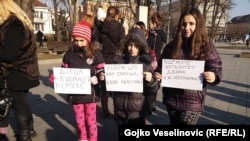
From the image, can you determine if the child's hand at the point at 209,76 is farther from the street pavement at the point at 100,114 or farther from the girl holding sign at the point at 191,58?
the street pavement at the point at 100,114

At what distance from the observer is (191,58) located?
113 inches

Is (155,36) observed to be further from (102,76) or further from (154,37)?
(102,76)

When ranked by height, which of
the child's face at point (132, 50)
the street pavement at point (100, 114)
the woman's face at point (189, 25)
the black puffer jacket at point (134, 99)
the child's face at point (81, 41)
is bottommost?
the street pavement at point (100, 114)

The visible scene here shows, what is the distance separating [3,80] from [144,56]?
5.64 ft

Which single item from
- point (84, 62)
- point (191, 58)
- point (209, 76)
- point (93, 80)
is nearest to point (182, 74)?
point (191, 58)

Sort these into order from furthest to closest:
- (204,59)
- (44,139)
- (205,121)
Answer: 1. (205,121)
2. (44,139)
3. (204,59)

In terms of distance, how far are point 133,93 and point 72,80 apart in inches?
30.1

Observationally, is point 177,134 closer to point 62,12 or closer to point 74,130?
point 74,130

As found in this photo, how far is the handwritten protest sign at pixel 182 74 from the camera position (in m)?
2.85

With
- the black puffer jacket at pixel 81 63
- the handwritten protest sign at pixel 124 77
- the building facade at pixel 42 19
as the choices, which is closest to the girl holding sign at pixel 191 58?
the handwritten protest sign at pixel 124 77

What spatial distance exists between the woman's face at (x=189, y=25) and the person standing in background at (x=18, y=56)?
1.86 meters

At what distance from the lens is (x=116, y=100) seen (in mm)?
3637

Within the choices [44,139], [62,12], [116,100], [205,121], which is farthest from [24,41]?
[62,12]

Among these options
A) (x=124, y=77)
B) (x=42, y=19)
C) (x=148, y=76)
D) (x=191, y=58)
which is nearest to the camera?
(x=191, y=58)
